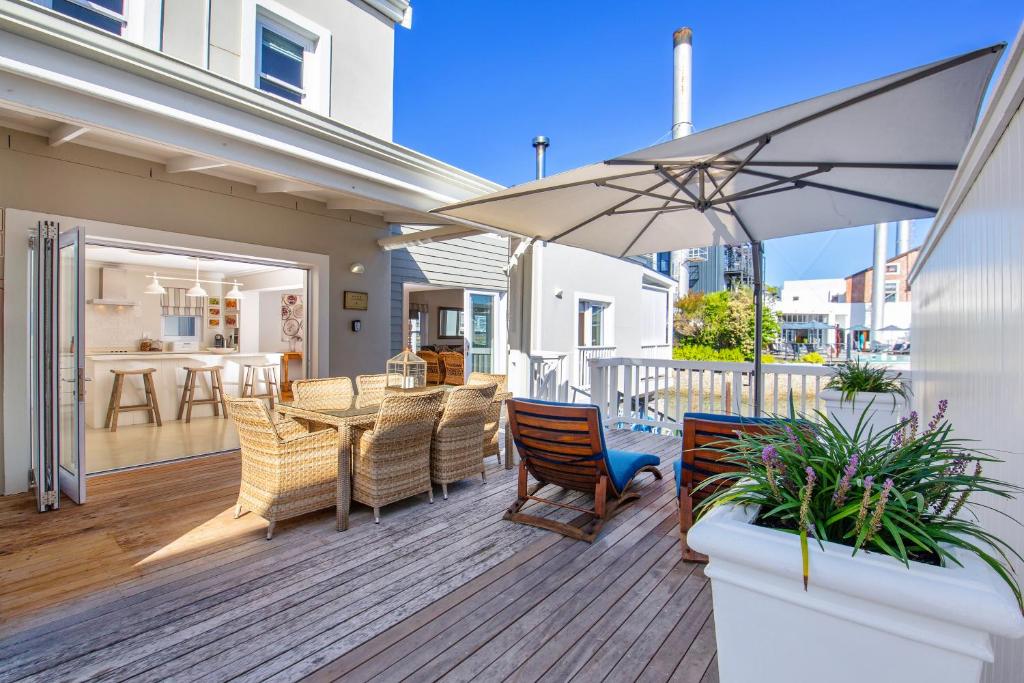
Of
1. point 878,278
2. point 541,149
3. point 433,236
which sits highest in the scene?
point 541,149

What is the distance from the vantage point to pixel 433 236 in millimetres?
5957

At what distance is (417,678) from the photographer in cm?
195

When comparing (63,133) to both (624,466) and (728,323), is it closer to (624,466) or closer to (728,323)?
(624,466)

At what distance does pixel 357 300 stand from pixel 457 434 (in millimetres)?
3193

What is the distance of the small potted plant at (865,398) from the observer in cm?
354

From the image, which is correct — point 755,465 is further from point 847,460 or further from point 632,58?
point 632,58

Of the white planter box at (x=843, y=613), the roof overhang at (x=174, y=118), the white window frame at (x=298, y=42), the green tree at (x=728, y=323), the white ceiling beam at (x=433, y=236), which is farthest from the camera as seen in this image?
the green tree at (x=728, y=323)

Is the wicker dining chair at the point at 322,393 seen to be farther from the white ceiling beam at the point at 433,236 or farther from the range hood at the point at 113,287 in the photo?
the range hood at the point at 113,287

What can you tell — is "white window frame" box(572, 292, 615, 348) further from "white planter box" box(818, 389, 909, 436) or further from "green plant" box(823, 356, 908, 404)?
"white planter box" box(818, 389, 909, 436)

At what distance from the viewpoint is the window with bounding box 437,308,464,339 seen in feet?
42.8

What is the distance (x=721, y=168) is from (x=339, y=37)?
5.14 metres

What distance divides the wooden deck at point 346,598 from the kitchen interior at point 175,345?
7.42 feet

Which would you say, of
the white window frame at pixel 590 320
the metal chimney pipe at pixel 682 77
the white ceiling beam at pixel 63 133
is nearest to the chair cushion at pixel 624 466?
the white ceiling beam at pixel 63 133

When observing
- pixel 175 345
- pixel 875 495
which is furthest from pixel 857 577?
pixel 175 345
